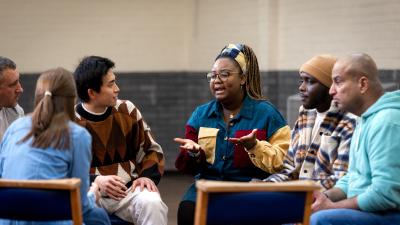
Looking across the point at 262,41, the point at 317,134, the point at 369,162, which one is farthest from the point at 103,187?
the point at 262,41

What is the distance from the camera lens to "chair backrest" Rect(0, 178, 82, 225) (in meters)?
3.23

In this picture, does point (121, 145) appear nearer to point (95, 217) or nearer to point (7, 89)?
point (7, 89)

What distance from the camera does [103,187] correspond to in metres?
4.37

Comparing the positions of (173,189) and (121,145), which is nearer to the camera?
(121,145)

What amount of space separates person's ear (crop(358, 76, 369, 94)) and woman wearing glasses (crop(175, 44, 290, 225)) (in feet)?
2.56

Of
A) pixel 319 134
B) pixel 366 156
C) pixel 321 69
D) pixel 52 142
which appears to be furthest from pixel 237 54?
pixel 52 142

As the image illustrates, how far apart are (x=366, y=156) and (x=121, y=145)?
149 centimetres

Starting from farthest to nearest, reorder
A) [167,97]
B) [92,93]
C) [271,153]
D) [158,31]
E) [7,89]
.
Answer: [167,97] < [158,31] < [7,89] < [92,93] < [271,153]

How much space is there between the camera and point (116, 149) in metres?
4.51

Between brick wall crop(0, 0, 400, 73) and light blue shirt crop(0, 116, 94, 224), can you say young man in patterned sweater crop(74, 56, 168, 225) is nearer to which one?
light blue shirt crop(0, 116, 94, 224)

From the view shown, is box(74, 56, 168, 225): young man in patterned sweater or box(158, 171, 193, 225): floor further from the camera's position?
box(158, 171, 193, 225): floor

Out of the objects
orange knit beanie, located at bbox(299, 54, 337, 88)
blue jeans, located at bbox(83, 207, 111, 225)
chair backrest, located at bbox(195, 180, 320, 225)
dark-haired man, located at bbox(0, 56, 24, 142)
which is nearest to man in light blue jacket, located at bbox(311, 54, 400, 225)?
orange knit beanie, located at bbox(299, 54, 337, 88)

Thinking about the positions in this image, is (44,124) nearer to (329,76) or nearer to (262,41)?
(329,76)

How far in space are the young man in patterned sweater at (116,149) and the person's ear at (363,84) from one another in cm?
129
